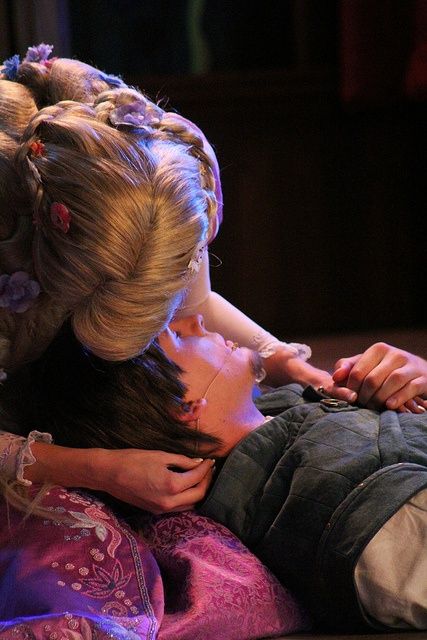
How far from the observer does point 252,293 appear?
3.16 metres

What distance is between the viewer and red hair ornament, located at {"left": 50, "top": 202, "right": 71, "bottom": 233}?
110 cm

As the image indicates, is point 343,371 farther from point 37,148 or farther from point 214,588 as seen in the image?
point 37,148

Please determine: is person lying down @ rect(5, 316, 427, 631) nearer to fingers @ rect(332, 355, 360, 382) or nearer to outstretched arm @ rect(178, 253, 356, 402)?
fingers @ rect(332, 355, 360, 382)

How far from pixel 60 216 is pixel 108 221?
0.05 m

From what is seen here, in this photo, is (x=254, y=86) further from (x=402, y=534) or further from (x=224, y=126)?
(x=402, y=534)

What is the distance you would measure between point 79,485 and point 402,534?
393 millimetres

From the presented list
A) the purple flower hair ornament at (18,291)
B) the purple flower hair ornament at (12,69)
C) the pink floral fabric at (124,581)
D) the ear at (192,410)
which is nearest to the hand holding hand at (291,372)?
the ear at (192,410)

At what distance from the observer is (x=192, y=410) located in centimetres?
126

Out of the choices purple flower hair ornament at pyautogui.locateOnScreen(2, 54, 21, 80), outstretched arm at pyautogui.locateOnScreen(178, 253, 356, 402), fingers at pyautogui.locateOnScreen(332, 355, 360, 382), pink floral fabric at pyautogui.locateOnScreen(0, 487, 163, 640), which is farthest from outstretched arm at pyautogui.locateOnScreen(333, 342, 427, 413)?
purple flower hair ornament at pyautogui.locateOnScreen(2, 54, 21, 80)

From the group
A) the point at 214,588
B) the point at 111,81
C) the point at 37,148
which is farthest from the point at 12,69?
the point at 214,588

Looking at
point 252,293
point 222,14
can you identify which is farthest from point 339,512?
point 222,14

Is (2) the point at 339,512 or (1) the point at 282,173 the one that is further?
(1) the point at 282,173

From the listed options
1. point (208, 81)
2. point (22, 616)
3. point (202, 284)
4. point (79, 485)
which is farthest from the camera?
point (208, 81)

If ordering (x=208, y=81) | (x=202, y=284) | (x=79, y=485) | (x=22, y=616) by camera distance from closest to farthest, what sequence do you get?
(x=22, y=616)
(x=79, y=485)
(x=202, y=284)
(x=208, y=81)
